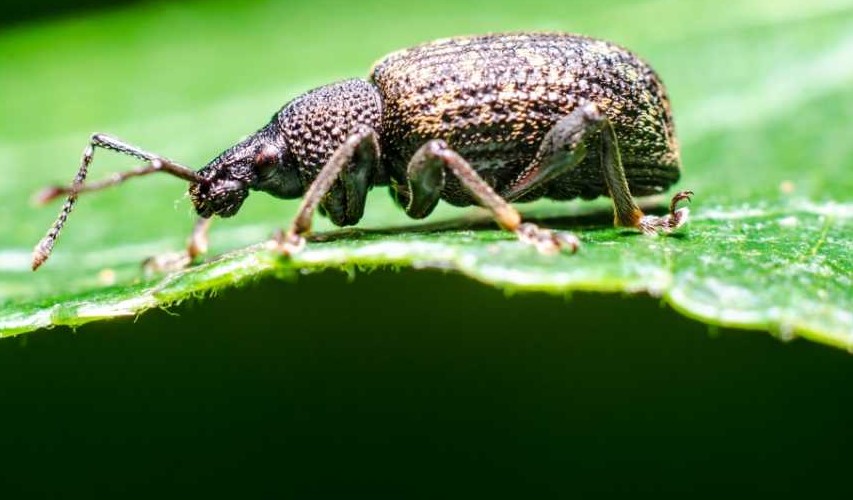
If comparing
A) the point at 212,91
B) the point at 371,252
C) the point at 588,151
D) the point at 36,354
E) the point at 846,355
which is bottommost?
the point at 846,355

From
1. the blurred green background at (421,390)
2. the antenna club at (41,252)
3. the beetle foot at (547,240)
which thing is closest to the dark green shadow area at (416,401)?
the blurred green background at (421,390)

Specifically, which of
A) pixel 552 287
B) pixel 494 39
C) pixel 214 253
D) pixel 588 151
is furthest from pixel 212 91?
pixel 552 287

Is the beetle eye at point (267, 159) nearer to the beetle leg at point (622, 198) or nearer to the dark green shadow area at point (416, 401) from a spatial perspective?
the dark green shadow area at point (416, 401)

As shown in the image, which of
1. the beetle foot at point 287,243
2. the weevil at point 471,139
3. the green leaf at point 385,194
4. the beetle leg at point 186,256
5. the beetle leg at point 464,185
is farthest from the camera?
the beetle leg at point 186,256

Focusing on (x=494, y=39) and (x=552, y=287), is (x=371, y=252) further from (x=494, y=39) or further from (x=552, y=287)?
(x=494, y=39)

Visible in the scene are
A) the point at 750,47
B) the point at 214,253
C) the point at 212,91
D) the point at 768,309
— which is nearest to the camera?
the point at 768,309

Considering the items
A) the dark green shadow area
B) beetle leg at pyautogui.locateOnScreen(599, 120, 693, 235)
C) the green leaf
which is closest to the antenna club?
the green leaf

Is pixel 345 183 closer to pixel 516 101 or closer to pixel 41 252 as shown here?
pixel 516 101
